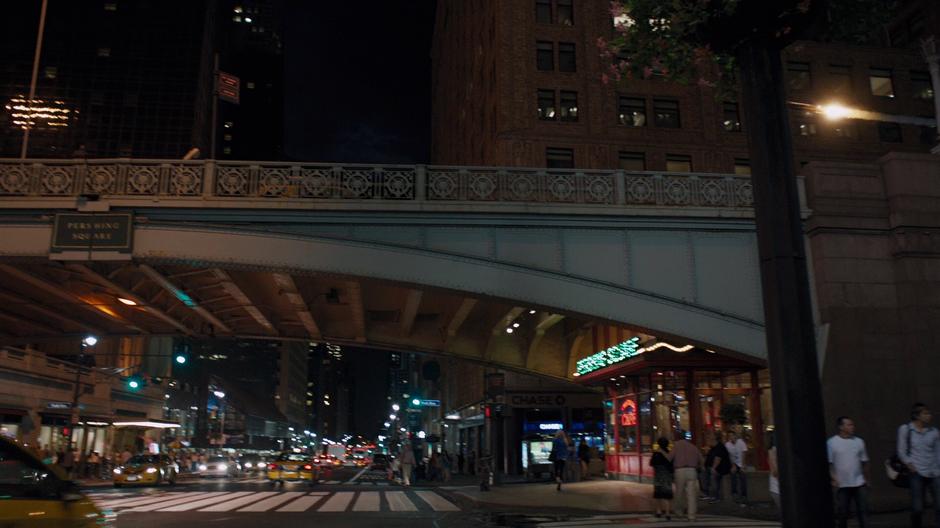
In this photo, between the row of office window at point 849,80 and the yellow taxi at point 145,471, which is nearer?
the yellow taxi at point 145,471

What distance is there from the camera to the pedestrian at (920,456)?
1002 centimetres

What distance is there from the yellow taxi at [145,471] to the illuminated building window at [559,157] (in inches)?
943

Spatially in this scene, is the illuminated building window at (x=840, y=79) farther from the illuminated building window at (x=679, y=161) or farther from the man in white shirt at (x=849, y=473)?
the man in white shirt at (x=849, y=473)

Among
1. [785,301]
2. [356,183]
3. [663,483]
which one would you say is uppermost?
[356,183]

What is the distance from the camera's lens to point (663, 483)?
48.7 feet

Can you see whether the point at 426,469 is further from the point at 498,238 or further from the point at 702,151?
the point at 498,238

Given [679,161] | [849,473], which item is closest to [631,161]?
[679,161]

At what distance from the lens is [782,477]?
5133 mm

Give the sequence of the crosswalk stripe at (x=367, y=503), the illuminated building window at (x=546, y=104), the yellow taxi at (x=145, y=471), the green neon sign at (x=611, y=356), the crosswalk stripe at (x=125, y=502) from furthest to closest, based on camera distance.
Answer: the illuminated building window at (x=546, y=104) → the yellow taxi at (x=145, y=471) → the green neon sign at (x=611, y=356) → the crosswalk stripe at (x=125, y=502) → the crosswalk stripe at (x=367, y=503)

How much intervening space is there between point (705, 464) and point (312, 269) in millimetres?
11395

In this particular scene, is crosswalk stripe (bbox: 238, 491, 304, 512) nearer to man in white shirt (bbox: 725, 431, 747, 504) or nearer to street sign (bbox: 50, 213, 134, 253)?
street sign (bbox: 50, 213, 134, 253)

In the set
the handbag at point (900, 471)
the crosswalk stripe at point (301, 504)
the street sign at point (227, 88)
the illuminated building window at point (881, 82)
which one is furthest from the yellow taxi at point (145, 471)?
the illuminated building window at point (881, 82)

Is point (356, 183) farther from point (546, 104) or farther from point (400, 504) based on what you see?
point (546, 104)

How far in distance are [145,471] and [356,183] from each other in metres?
23.3
